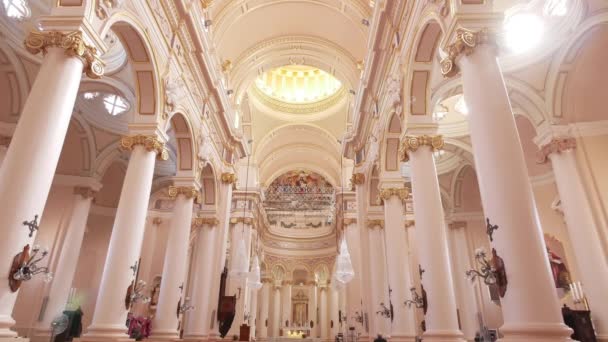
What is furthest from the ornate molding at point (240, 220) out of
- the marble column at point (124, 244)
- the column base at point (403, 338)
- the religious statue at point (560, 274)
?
the religious statue at point (560, 274)

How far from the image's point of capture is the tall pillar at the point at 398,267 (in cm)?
897

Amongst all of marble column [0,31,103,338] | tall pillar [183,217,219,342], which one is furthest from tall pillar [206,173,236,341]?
marble column [0,31,103,338]

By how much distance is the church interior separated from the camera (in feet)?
16.0

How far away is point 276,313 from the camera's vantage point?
2738 cm

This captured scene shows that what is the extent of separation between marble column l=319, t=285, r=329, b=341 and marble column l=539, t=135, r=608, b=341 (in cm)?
2028

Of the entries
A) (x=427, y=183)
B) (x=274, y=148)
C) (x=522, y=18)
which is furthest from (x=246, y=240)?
(x=522, y=18)

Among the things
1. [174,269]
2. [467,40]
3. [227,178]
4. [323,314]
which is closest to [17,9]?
[227,178]

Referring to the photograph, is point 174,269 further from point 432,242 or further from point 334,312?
point 334,312

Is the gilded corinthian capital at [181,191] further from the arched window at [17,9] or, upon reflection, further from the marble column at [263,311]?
the marble column at [263,311]

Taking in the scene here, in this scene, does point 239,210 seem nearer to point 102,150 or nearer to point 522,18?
point 102,150

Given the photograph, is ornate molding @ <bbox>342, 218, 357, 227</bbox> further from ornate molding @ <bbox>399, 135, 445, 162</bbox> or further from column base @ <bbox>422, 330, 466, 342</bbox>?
column base @ <bbox>422, 330, 466, 342</bbox>

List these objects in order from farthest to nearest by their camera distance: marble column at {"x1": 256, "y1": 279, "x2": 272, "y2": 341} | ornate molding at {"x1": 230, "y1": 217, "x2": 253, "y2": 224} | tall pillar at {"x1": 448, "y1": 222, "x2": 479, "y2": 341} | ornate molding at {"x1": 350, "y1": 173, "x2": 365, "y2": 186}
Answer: marble column at {"x1": 256, "y1": 279, "x2": 272, "y2": 341} < ornate molding at {"x1": 230, "y1": 217, "x2": 253, "y2": 224} < tall pillar at {"x1": 448, "y1": 222, "x2": 479, "y2": 341} < ornate molding at {"x1": 350, "y1": 173, "x2": 365, "y2": 186}

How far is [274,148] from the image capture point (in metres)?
22.7

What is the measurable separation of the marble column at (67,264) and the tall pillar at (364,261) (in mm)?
9675
